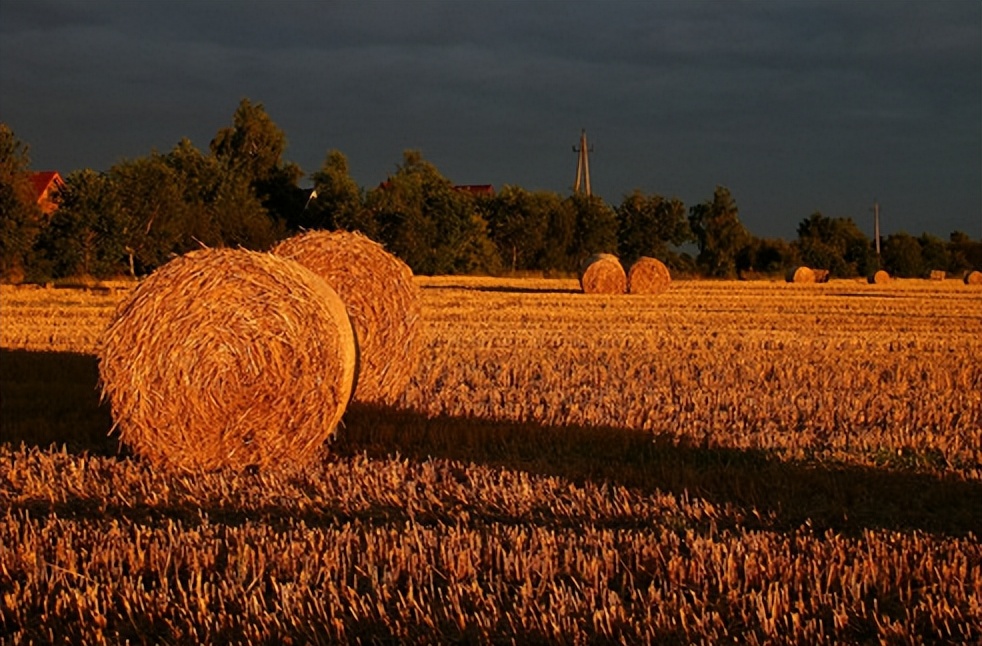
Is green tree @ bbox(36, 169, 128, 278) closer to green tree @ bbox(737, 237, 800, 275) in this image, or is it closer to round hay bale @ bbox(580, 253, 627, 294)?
round hay bale @ bbox(580, 253, 627, 294)

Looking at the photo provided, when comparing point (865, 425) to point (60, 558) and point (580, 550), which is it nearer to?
point (580, 550)

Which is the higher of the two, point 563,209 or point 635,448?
point 563,209

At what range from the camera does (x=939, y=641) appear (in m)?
3.83

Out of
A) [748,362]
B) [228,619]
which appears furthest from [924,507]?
[748,362]

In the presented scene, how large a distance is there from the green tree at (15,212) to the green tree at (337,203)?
1377cm

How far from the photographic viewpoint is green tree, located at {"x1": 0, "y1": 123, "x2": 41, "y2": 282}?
→ 2981cm

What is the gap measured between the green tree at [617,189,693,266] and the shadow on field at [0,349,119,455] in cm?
4361

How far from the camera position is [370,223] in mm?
43438

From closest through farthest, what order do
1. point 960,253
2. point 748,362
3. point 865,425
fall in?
point 865,425
point 748,362
point 960,253

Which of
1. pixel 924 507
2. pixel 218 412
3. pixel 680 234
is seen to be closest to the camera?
pixel 924 507

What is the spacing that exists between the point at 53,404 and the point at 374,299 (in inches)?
117

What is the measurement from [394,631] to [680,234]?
51.9 meters

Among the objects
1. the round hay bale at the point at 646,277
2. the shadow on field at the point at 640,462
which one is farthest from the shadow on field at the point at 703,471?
the round hay bale at the point at 646,277

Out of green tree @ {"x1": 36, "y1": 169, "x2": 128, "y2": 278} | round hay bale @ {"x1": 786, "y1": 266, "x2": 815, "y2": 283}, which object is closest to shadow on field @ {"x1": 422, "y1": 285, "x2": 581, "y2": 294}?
green tree @ {"x1": 36, "y1": 169, "x2": 128, "y2": 278}
